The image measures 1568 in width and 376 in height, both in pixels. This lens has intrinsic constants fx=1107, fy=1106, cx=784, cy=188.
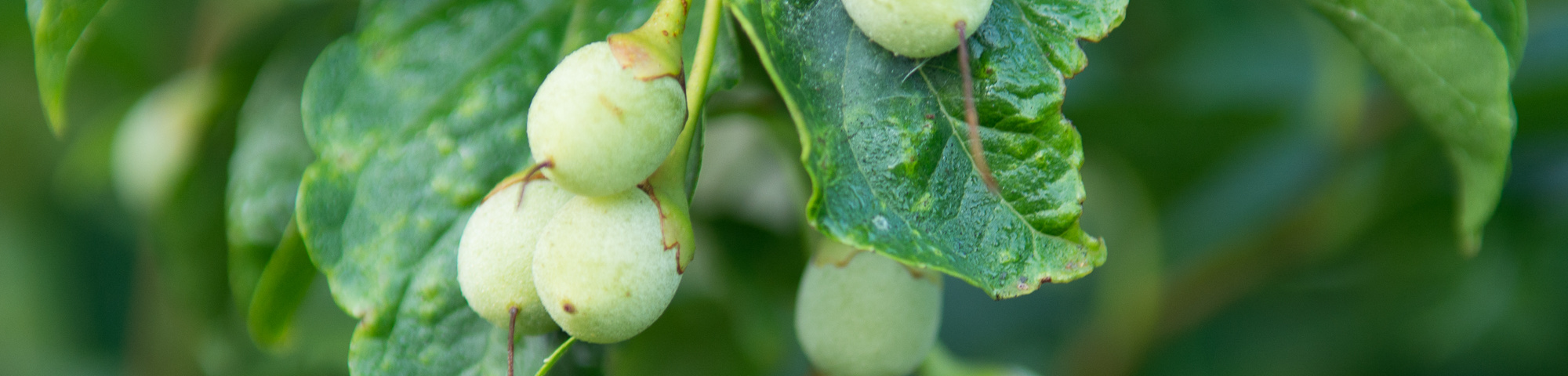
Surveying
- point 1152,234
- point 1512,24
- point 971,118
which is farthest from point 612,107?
point 1152,234

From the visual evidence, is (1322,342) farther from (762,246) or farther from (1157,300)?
(762,246)

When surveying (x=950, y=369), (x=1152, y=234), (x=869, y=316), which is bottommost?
(x=1152, y=234)

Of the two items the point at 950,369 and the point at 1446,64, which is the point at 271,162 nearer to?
the point at 950,369

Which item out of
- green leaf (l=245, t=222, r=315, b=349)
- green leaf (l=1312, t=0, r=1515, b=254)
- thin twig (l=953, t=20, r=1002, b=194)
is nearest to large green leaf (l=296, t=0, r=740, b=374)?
green leaf (l=245, t=222, r=315, b=349)

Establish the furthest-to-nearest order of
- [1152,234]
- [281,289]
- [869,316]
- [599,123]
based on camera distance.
A: [1152,234]
[281,289]
[869,316]
[599,123]

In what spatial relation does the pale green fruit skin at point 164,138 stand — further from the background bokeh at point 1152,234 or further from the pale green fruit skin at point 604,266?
the pale green fruit skin at point 604,266

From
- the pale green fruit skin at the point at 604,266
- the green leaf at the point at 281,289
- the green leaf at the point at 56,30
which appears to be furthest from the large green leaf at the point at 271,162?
the pale green fruit skin at the point at 604,266

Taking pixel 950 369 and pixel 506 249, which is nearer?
pixel 506 249

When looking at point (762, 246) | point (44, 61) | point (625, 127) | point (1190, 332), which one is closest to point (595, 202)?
point (625, 127)
